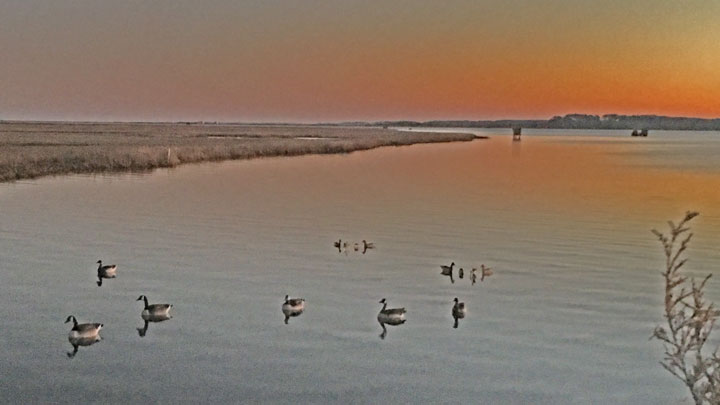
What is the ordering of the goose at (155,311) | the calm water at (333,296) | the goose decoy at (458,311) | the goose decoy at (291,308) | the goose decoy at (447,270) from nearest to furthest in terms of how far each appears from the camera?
the calm water at (333,296) < the goose at (155,311) < the goose decoy at (291,308) < the goose decoy at (458,311) < the goose decoy at (447,270)

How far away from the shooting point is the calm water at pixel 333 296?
12.2 metres

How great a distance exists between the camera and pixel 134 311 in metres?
16.4

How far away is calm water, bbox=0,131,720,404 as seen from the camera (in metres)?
12.2

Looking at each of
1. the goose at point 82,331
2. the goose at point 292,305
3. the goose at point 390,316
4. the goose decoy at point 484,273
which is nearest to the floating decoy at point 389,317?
the goose at point 390,316

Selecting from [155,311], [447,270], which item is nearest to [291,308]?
[155,311]

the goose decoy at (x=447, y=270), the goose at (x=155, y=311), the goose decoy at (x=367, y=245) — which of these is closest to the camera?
the goose at (x=155, y=311)

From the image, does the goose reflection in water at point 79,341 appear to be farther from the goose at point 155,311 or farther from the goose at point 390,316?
the goose at point 390,316

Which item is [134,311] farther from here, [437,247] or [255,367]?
[437,247]

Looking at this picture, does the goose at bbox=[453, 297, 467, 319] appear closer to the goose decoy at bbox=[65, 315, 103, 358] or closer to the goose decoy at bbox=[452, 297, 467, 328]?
the goose decoy at bbox=[452, 297, 467, 328]

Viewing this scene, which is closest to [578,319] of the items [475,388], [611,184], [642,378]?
[642,378]

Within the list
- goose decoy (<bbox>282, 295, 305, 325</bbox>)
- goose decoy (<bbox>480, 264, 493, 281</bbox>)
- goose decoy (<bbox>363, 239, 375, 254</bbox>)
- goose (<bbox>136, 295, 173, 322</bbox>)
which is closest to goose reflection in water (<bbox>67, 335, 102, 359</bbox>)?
goose (<bbox>136, 295, 173, 322</bbox>)

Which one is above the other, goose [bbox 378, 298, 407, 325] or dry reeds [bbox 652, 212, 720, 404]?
dry reeds [bbox 652, 212, 720, 404]

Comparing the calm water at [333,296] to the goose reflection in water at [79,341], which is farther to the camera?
the goose reflection in water at [79,341]

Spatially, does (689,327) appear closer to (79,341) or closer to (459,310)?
(459,310)
